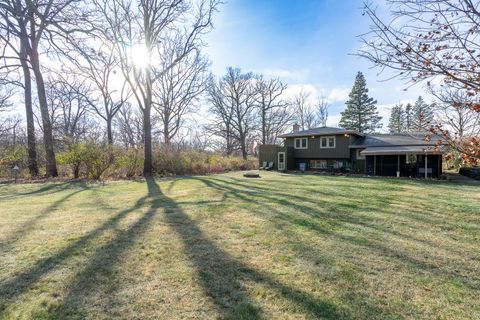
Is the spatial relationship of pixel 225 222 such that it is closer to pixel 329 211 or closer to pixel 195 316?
pixel 329 211

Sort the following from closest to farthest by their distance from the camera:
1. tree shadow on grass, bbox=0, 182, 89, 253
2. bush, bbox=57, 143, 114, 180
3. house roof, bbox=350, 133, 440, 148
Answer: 1. tree shadow on grass, bbox=0, 182, 89, 253
2. bush, bbox=57, 143, 114, 180
3. house roof, bbox=350, 133, 440, 148

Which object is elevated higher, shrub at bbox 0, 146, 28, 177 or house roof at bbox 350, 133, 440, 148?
house roof at bbox 350, 133, 440, 148

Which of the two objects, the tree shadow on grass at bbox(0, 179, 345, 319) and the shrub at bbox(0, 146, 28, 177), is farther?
the shrub at bbox(0, 146, 28, 177)

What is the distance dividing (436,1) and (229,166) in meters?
21.0

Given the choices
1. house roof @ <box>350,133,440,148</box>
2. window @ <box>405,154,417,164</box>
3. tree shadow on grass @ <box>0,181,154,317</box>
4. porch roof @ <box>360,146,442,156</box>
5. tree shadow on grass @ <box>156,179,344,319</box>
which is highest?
house roof @ <box>350,133,440,148</box>

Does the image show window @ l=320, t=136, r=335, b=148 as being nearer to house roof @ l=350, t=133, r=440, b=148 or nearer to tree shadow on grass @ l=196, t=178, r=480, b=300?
house roof @ l=350, t=133, r=440, b=148

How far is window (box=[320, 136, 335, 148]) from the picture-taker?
22.9 meters

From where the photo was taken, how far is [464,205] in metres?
7.32

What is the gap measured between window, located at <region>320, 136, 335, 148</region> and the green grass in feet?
56.2

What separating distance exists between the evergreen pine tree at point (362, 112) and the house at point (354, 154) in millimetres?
18530

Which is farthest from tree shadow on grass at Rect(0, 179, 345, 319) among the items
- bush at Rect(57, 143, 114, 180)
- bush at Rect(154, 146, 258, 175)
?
bush at Rect(154, 146, 258, 175)

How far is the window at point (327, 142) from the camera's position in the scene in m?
22.9

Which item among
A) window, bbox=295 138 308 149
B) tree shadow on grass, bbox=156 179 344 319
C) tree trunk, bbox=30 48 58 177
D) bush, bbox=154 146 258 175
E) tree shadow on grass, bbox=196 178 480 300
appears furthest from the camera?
window, bbox=295 138 308 149

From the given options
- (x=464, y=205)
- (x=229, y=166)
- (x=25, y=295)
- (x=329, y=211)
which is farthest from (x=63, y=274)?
(x=229, y=166)
